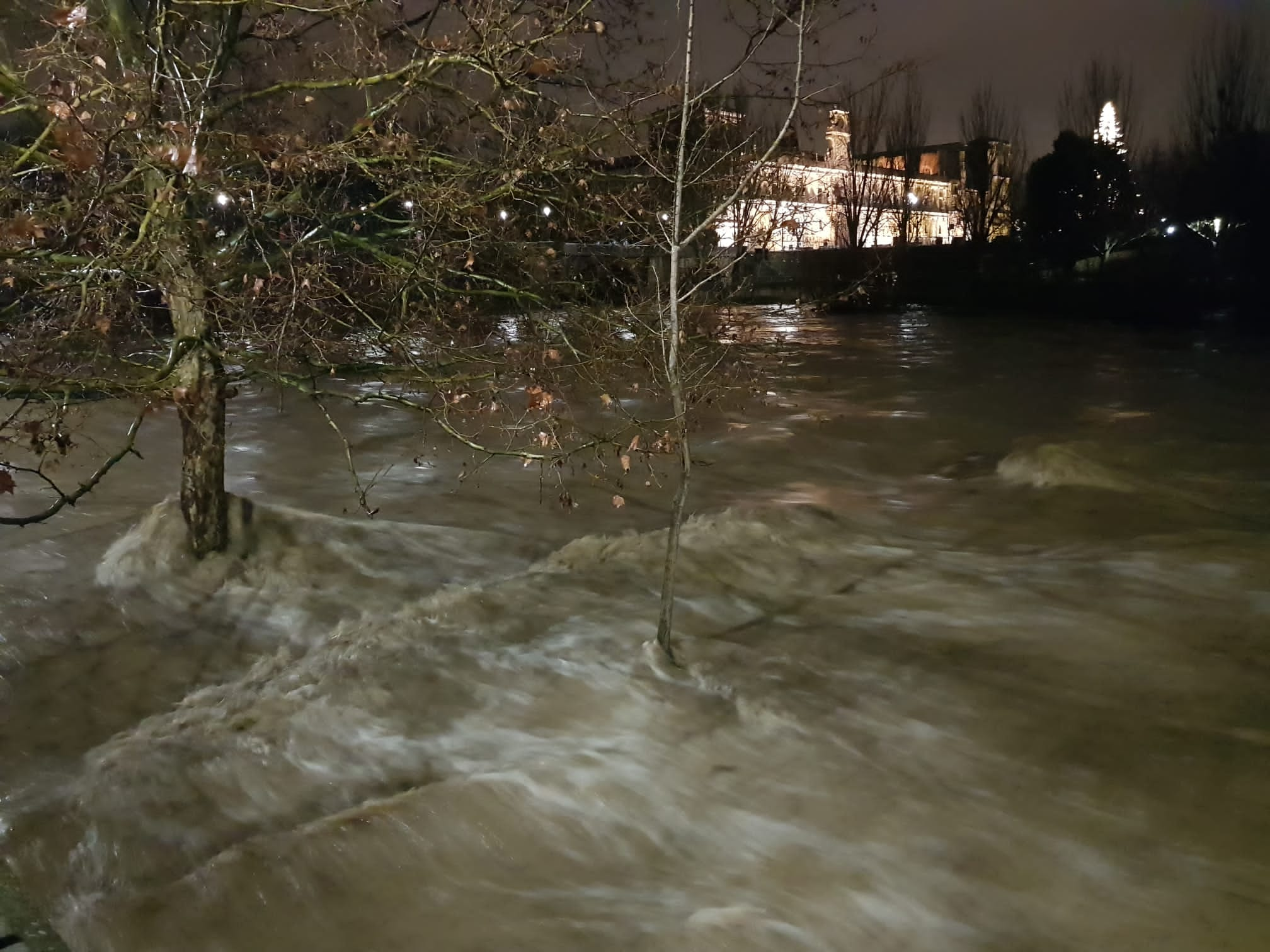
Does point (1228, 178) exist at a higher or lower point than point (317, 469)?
Result: higher

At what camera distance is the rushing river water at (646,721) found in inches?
171

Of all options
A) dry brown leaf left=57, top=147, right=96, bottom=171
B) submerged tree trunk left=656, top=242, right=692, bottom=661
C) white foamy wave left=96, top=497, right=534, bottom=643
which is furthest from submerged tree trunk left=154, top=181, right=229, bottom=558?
submerged tree trunk left=656, top=242, right=692, bottom=661

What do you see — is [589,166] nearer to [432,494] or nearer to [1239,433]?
[432,494]

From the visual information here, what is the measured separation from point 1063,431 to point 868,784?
11077mm

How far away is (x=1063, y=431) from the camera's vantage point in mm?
14820

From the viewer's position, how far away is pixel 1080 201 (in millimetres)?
39656

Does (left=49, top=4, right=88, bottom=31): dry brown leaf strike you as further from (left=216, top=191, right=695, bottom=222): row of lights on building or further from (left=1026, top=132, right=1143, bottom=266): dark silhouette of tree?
(left=1026, top=132, right=1143, bottom=266): dark silhouette of tree

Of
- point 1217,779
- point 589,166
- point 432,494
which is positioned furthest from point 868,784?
point 432,494

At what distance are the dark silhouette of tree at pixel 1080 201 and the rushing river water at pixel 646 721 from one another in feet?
101

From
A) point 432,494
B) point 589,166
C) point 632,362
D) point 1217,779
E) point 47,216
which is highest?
point 589,166

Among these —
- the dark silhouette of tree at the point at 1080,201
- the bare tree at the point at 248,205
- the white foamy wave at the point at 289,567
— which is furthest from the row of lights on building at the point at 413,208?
the dark silhouette of tree at the point at 1080,201

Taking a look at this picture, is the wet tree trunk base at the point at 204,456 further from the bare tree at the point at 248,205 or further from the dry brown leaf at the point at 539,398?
the dry brown leaf at the point at 539,398

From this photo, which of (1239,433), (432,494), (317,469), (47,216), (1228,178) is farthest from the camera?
(1228,178)

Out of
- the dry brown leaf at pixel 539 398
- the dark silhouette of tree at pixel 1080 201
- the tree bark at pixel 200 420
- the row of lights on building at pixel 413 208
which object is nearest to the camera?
the row of lights on building at pixel 413 208
